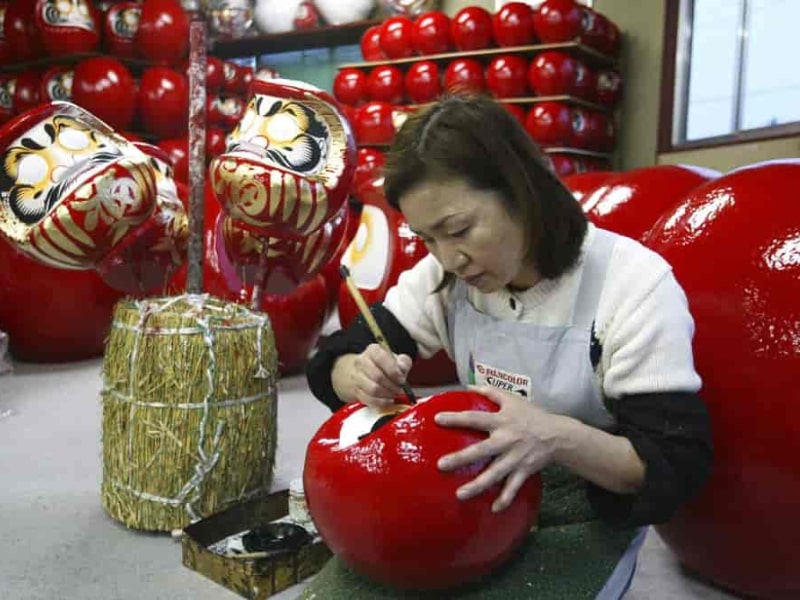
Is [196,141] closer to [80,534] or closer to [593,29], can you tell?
[80,534]

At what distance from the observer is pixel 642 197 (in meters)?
1.88

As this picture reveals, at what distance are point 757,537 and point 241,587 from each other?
2.73 ft

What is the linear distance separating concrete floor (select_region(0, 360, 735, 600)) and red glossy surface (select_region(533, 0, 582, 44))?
2847 millimetres

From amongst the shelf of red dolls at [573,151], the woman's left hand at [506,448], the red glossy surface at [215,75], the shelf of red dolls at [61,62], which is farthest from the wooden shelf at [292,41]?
the woman's left hand at [506,448]

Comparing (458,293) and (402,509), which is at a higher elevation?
(458,293)

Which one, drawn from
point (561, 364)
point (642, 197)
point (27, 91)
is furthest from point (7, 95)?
point (561, 364)

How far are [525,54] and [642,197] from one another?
2.91 metres

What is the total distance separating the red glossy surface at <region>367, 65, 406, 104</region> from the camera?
470cm

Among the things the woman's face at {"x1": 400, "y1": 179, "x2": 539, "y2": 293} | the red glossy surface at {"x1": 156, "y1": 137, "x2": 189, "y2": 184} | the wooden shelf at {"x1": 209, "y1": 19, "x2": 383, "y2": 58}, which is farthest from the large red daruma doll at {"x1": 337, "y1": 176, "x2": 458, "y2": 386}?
the wooden shelf at {"x1": 209, "y1": 19, "x2": 383, "y2": 58}

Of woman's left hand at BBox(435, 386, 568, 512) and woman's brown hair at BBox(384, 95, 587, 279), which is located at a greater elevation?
woman's brown hair at BBox(384, 95, 587, 279)

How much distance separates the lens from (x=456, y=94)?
104 cm

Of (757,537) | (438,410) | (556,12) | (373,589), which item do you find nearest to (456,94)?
(438,410)

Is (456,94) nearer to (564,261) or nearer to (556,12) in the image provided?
(564,261)

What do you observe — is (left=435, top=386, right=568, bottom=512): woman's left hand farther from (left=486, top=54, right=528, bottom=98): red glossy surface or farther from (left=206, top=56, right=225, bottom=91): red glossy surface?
Result: (left=206, top=56, right=225, bottom=91): red glossy surface
